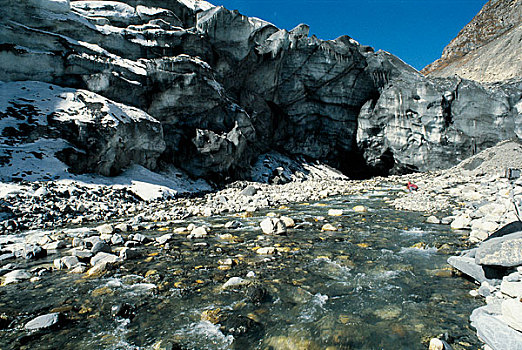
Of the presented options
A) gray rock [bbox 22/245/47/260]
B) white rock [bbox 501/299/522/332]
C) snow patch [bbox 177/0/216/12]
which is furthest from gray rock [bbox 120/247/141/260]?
snow patch [bbox 177/0/216/12]

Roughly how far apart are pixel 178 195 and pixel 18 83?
14.4 metres

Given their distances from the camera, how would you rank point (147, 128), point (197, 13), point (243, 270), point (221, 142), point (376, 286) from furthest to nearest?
point (197, 13) < point (221, 142) < point (147, 128) < point (243, 270) < point (376, 286)

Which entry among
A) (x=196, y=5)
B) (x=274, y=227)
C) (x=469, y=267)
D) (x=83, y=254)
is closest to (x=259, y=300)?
(x=469, y=267)

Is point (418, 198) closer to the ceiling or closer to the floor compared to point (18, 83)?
closer to the floor

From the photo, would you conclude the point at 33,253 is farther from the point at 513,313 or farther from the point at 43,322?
the point at 513,313

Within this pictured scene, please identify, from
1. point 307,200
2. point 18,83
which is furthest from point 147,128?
point 307,200

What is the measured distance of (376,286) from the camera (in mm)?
5148

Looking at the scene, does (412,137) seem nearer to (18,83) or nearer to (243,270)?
(243,270)

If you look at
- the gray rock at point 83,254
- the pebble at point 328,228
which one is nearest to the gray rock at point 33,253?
the gray rock at point 83,254

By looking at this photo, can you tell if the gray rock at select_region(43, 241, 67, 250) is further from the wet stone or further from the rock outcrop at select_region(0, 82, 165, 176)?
the rock outcrop at select_region(0, 82, 165, 176)

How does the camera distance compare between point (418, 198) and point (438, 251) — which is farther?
point (418, 198)

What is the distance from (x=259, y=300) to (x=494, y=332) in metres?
3.19

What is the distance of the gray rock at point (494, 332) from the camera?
9.45 feet

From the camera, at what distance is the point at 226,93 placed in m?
33.6
